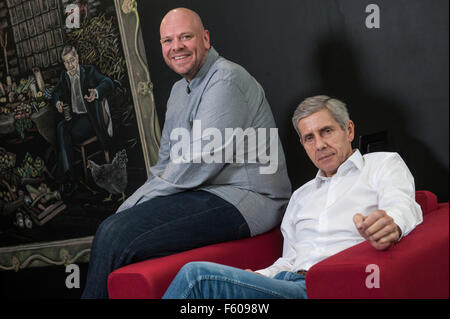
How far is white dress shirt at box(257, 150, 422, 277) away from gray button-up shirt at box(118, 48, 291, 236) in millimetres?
284

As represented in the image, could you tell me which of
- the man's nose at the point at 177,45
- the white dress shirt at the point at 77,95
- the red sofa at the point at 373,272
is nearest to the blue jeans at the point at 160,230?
the red sofa at the point at 373,272

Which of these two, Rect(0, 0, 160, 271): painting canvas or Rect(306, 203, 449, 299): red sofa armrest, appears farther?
Rect(0, 0, 160, 271): painting canvas

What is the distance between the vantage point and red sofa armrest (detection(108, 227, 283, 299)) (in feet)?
6.29

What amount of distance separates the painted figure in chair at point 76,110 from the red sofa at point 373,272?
1812 mm

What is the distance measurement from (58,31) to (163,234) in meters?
2.10

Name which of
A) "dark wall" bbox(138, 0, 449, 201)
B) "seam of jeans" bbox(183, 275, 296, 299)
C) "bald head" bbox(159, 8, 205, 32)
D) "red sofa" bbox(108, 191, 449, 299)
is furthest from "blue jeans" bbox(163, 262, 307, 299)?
"bald head" bbox(159, 8, 205, 32)

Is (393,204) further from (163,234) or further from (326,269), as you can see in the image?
(163,234)

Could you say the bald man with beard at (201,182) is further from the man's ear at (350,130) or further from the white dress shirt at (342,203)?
the man's ear at (350,130)

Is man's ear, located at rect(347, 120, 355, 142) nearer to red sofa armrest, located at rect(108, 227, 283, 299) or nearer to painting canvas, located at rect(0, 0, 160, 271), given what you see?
red sofa armrest, located at rect(108, 227, 283, 299)

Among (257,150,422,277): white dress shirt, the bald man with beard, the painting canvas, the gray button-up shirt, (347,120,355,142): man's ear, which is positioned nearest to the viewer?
(257,150,422,277): white dress shirt

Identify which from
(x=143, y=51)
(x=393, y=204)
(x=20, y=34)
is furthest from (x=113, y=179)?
(x=393, y=204)

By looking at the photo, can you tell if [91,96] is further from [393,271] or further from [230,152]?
[393,271]

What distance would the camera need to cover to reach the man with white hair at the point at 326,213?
5.40ft

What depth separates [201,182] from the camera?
234 cm
